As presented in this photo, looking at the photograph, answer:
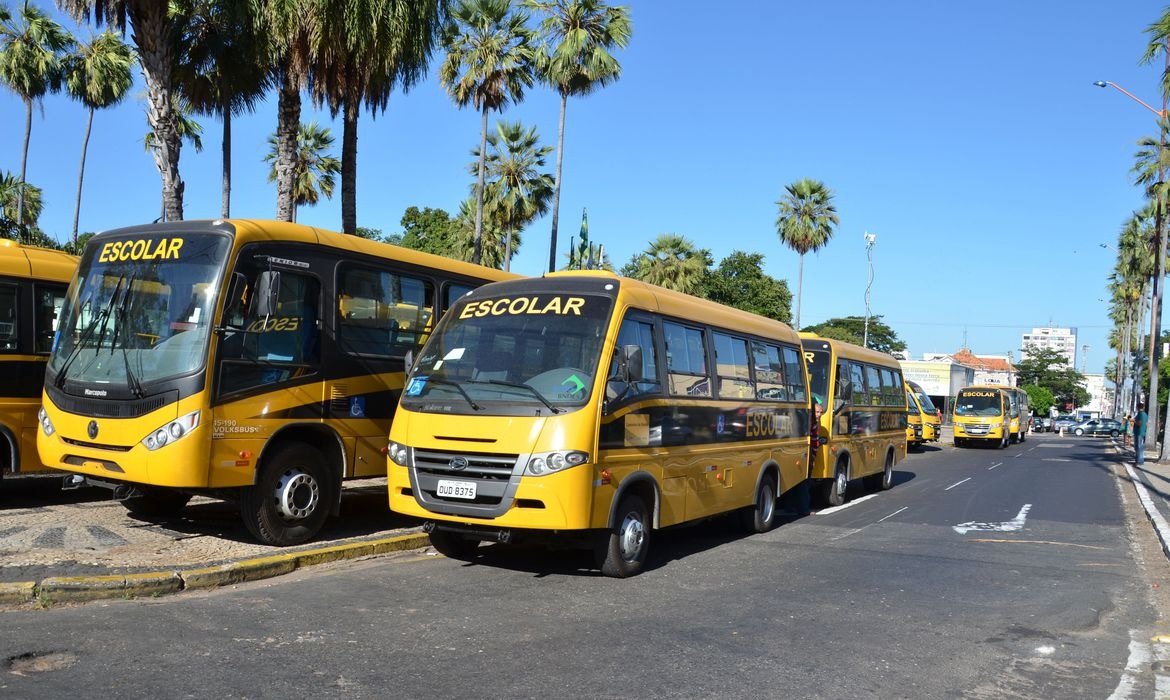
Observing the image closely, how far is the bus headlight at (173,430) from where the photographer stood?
801cm

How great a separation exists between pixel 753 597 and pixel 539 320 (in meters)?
3.06

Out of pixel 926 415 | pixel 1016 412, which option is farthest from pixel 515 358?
pixel 1016 412

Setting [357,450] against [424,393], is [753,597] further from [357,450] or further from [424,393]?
[357,450]

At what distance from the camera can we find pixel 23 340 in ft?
→ 34.0

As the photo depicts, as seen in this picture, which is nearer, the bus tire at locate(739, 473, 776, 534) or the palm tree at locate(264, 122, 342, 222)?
the bus tire at locate(739, 473, 776, 534)

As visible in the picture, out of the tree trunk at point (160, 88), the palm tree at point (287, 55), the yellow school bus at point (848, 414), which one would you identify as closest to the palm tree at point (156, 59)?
the tree trunk at point (160, 88)

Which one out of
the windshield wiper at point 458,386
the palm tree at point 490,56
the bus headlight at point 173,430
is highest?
the palm tree at point 490,56

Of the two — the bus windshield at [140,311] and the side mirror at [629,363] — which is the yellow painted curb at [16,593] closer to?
the bus windshield at [140,311]

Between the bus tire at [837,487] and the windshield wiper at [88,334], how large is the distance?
1064cm

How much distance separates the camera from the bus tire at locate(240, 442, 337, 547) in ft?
28.7

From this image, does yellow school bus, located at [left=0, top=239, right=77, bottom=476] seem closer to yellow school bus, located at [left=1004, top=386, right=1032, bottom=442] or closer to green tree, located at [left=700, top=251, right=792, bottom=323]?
yellow school bus, located at [left=1004, top=386, right=1032, bottom=442]

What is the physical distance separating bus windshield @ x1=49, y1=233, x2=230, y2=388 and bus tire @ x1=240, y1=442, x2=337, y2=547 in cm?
132

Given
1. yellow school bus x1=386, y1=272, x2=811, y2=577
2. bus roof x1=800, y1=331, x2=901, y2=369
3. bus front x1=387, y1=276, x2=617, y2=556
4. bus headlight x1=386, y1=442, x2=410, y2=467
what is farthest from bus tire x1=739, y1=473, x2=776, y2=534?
bus headlight x1=386, y1=442, x2=410, y2=467

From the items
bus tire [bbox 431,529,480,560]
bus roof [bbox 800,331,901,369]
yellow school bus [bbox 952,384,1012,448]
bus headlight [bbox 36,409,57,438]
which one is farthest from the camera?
yellow school bus [bbox 952,384,1012,448]
